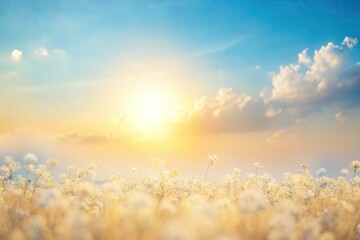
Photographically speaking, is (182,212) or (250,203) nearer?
(250,203)

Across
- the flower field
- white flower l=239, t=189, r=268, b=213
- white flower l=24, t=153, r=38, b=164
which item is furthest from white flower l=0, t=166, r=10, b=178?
white flower l=239, t=189, r=268, b=213

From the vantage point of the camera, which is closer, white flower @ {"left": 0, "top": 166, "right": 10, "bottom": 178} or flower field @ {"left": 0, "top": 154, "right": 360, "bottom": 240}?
flower field @ {"left": 0, "top": 154, "right": 360, "bottom": 240}

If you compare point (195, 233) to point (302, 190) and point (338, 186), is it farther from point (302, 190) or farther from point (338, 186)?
point (338, 186)

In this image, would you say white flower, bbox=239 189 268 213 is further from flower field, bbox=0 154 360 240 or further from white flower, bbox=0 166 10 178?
white flower, bbox=0 166 10 178

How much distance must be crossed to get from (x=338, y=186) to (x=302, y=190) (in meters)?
3.05

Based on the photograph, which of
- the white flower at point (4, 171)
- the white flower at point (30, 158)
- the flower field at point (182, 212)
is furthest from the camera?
the white flower at point (4, 171)

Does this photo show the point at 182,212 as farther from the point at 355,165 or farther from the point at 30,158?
the point at 355,165

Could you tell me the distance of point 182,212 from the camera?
28.1 ft

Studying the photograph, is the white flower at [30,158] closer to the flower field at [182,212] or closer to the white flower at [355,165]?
the flower field at [182,212]

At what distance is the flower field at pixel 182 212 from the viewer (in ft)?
18.8

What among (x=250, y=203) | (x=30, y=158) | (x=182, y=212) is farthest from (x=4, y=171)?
(x=250, y=203)

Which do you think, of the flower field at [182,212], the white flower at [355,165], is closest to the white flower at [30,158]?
the flower field at [182,212]

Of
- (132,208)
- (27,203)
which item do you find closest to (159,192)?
(27,203)

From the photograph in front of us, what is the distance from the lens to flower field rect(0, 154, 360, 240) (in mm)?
5727
